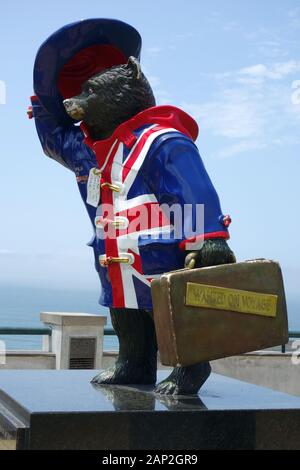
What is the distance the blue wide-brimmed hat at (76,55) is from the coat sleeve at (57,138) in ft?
0.22

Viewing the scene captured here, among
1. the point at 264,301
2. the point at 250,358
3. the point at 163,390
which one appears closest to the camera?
→ the point at 264,301

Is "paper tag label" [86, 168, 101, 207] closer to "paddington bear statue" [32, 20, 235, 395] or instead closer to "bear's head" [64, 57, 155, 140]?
"paddington bear statue" [32, 20, 235, 395]

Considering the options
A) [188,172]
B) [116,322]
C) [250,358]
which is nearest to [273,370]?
[250,358]

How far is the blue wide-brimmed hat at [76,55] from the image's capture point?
4.24 m

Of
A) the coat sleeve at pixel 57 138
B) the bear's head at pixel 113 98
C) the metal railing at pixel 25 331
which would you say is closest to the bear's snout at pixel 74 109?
the bear's head at pixel 113 98

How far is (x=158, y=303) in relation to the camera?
3605 millimetres

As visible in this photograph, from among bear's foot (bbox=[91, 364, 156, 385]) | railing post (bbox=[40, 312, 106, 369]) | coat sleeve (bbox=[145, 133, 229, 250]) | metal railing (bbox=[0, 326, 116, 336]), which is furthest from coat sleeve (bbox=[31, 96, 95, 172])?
metal railing (bbox=[0, 326, 116, 336])

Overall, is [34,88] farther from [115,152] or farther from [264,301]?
[264,301]

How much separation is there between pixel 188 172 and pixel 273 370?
18.6ft

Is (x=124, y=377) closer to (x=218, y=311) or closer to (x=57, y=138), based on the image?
(x=218, y=311)

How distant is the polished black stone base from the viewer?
337cm

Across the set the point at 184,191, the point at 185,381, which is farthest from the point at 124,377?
the point at 184,191

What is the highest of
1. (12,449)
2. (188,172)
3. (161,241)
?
(188,172)

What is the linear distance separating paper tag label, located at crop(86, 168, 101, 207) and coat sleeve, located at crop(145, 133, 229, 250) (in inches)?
13.5
